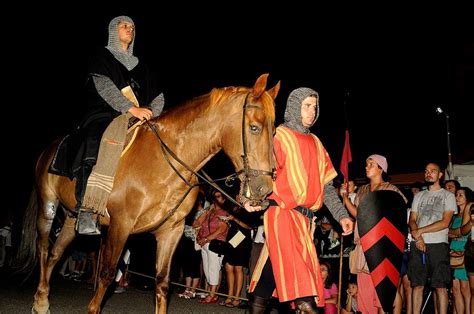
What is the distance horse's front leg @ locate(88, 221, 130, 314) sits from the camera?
569cm

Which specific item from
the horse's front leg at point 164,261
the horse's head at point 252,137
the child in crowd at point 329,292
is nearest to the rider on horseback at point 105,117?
the horse's front leg at point 164,261

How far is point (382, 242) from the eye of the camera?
17.4 feet

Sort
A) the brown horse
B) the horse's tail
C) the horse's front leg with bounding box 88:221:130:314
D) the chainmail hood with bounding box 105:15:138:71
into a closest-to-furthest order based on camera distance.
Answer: the brown horse, the horse's front leg with bounding box 88:221:130:314, the chainmail hood with bounding box 105:15:138:71, the horse's tail

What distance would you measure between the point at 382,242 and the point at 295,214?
114cm

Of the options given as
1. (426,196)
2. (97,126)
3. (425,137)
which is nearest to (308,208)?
(97,126)

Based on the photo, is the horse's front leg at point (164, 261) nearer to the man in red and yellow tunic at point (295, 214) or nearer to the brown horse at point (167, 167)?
the brown horse at point (167, 167)

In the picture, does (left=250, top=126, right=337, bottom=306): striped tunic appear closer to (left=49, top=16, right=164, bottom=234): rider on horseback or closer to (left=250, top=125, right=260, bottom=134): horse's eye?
(left=250, top=125, right=260, bottom=134): horse's eye

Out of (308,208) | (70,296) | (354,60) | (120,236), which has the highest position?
(354,60)

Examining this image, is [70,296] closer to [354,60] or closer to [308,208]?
[308,208]

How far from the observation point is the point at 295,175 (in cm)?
476

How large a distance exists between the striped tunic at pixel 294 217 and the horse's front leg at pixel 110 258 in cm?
163

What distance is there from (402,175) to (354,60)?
11756mm

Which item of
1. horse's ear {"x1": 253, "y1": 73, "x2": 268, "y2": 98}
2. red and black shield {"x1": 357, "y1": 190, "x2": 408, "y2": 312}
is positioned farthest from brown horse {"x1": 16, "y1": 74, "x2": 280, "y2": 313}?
red and black shield {"x1": 357, "y1": 190, "x2": 408, "y2": 312}

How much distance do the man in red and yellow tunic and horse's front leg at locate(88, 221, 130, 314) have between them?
1622 millimetres
